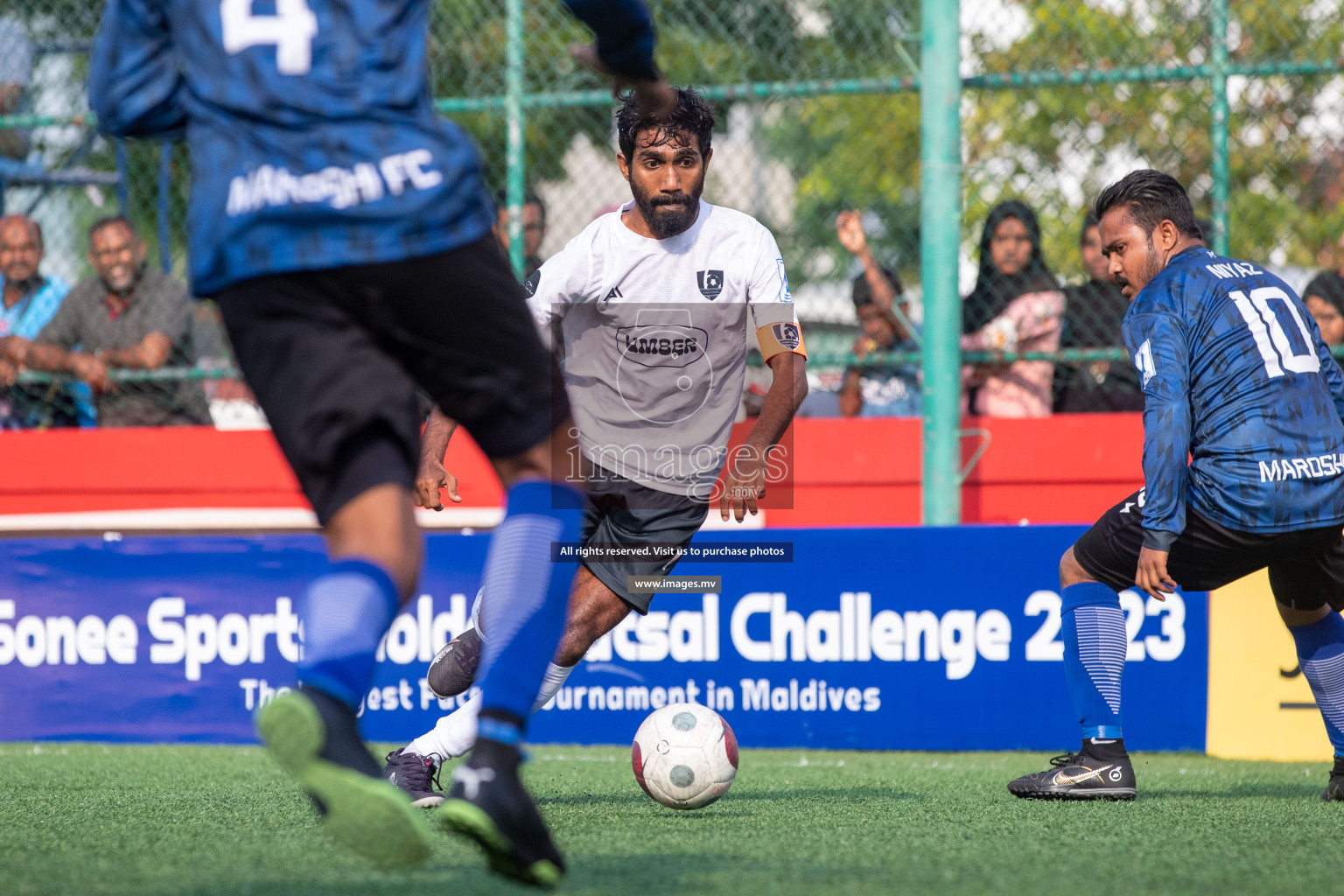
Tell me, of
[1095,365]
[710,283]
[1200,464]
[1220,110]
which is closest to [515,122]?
[710,283]

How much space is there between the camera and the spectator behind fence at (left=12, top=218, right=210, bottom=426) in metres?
8.16

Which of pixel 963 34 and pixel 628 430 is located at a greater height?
pixel 963 34

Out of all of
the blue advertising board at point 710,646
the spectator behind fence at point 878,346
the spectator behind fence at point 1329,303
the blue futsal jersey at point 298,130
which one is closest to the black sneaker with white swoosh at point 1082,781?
the blue advertising board at point 710,646

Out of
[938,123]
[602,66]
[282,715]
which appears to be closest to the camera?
[282,715]

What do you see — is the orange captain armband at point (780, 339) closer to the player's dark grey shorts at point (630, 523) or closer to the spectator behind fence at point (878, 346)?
the player's dark grey shorts at point (630, 523)

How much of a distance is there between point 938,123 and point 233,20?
5070 millimetres

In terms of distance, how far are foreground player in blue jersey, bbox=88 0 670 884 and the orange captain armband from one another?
2.30 meters

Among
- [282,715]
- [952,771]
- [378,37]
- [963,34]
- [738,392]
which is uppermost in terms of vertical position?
[963,34]

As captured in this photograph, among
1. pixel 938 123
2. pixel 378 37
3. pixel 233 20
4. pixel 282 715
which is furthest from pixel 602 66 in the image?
pixel 938 123

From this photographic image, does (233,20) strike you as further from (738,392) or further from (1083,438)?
(1083,438)

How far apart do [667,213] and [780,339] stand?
1.88 ft

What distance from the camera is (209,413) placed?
8359 millimetres

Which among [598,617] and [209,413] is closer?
[598,617]

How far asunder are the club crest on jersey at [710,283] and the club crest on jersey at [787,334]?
0.22m
